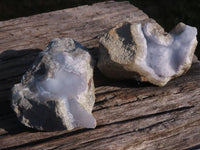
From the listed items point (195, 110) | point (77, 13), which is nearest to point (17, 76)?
point (77, 13)

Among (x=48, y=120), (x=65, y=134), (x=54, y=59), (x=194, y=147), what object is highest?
(x=54, y=59)

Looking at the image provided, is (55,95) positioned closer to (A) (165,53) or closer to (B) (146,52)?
(B) (146,52)

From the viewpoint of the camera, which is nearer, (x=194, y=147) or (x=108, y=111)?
(x=194, y=147)

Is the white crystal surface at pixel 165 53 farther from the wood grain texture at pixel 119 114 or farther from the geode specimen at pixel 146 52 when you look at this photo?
the wood grain texture at pixel 119 114

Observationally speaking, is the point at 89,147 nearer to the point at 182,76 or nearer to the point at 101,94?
the point at 101,94

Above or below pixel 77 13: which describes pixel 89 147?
below

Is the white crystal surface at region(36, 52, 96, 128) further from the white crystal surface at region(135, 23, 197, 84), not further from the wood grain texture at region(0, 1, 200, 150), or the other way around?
the white crystal surface at region(135, 23, 197, 84)

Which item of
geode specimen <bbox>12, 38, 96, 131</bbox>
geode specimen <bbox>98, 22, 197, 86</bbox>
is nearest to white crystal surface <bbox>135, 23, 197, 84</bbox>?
geode specimen <bbox>98, 22, 197, 86</bbox>
